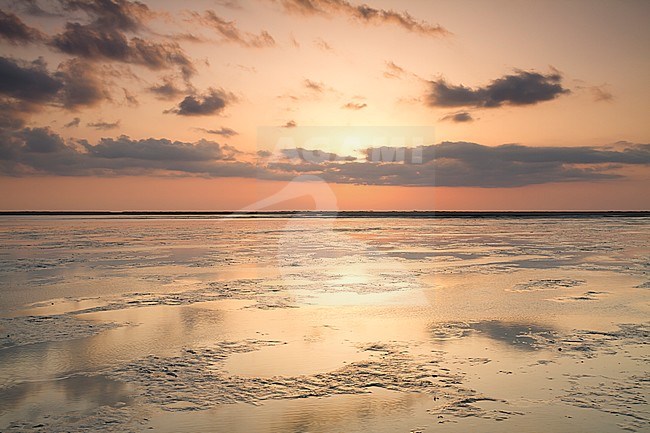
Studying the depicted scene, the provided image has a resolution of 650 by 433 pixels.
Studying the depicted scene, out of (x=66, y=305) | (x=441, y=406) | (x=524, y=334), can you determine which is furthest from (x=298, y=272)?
(x=441, y=406)

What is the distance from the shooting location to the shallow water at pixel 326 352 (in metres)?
6.53

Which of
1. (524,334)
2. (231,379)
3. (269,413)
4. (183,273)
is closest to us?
(269,413)

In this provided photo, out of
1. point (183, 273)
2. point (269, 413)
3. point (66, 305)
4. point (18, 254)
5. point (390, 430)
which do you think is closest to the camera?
point (390, 430)

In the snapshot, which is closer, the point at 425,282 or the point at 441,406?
the point at 441,406

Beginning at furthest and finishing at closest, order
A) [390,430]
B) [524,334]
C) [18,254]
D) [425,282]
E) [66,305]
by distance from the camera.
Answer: [18,254]
[425,282]
[66,305]
[524,334]
[390,430]

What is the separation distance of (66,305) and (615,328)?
12.7 m

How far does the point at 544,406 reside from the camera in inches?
267

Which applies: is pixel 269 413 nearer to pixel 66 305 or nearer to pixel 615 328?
Result: pixel 615 328

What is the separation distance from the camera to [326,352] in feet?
30.8

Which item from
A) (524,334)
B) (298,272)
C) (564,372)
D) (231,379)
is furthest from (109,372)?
(298,272)

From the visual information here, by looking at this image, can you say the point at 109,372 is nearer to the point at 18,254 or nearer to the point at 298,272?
the point at 298,272

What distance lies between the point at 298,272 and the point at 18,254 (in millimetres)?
16287

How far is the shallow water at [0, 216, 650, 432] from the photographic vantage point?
21.4ft

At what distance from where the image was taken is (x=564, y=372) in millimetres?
8125
